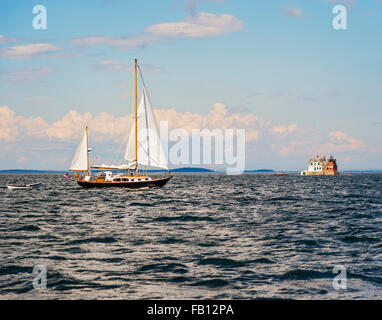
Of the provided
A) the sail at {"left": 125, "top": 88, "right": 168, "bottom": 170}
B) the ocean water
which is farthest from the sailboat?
the ocean water

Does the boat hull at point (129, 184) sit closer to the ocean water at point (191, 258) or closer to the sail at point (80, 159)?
the sail at point (80, 159)

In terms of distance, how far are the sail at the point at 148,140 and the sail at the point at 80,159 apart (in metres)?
10.7

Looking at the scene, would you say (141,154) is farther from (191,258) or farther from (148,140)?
(191,258)

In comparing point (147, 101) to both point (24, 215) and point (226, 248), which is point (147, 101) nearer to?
point (24, 215)

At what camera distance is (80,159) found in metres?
73.8

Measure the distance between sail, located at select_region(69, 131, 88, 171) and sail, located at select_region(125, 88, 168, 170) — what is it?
35.1ft

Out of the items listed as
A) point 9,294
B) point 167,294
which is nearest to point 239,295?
point 167,294

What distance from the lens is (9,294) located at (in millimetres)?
11172

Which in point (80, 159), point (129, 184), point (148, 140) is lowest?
point (129, 184)

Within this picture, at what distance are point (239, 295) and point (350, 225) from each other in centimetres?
1725

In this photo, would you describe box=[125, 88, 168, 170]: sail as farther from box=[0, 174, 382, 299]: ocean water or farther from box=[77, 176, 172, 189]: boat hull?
box=[0, 174, 382, 299]: ocean water

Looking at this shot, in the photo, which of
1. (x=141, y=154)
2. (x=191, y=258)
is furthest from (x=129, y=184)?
(x=191, y=258)

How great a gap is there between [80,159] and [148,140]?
1564 centimetres
